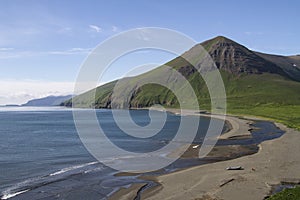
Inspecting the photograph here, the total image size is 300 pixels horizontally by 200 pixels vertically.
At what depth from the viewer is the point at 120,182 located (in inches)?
1841

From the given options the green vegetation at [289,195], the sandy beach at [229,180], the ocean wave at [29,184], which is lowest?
the ocean wave at [29,184]

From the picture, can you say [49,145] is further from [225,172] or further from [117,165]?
[225,172]

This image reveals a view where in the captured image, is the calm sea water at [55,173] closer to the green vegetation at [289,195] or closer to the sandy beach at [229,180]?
the sandy beach at [229,180]

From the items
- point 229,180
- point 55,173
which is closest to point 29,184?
point 55,173

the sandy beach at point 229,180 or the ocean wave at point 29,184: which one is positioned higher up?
the sandy beach at point 229,180

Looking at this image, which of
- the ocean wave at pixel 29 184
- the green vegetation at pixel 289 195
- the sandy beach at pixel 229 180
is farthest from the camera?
the ocean wave at pixel 29 184

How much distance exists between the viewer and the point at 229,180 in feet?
141

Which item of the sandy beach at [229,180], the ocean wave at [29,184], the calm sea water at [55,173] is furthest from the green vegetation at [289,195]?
the ocean wave at [29,184]

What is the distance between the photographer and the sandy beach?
125 ft

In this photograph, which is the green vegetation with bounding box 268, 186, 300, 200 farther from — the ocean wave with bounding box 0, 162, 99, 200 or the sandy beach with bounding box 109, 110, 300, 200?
the ocean wave with bounding box 0, 162, 99, 200

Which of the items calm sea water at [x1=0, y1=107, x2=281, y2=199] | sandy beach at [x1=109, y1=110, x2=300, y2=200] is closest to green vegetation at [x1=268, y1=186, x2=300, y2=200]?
sandy beach at [x1=109, y1=110, x2=300, y2=200]

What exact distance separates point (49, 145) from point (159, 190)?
48.4m

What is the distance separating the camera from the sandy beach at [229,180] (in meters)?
38.1

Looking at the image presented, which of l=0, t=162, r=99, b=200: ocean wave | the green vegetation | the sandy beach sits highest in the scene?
the green vegetation
